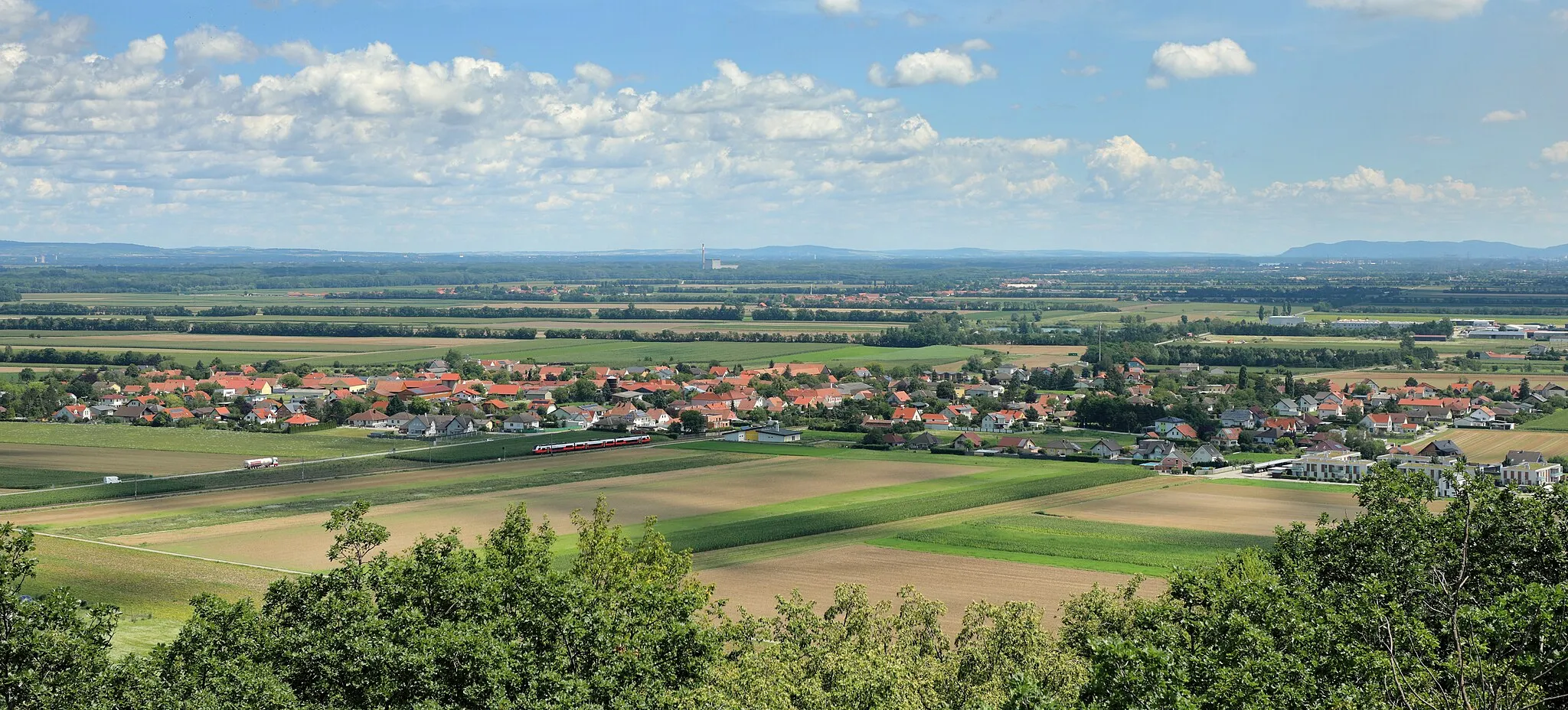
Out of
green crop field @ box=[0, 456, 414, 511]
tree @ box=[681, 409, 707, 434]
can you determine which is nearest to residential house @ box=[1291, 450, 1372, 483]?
tree @ box=[681, 409, 707, 434]

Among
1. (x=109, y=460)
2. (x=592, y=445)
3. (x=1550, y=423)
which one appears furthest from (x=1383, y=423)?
(x=109, y=460)

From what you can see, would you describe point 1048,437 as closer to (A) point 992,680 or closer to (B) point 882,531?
(B) point 882,531

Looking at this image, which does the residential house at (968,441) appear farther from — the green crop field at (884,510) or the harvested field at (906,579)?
the harvested field at (906,579)

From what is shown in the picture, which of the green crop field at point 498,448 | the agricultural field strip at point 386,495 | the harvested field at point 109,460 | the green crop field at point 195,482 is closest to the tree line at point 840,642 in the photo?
the agricultural field strip at point 386,495

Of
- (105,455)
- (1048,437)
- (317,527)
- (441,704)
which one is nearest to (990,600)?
(441,704)

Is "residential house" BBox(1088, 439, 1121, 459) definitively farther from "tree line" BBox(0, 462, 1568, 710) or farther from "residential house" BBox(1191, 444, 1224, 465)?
"tree line" BBox(0, 462, 1568, 710)

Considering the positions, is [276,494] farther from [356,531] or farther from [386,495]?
[356,531]
